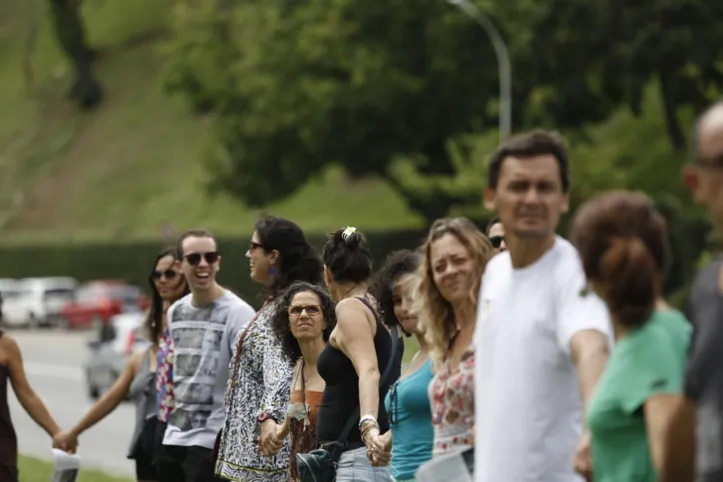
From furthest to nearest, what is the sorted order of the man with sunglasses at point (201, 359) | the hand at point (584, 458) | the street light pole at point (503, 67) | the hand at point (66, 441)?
the street light pole at point (503, 67)
the hand at point (66, 441)
the man with sunglasses at point (201, 359)
the hand at point (584, 458)

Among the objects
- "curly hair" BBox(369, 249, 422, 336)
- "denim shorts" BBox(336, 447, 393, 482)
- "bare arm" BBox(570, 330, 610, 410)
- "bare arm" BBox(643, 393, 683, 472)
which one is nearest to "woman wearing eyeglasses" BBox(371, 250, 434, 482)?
"denim shorts" BBox(336, 447, 393, 482)

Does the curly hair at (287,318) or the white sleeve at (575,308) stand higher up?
the curly hair at (287,318)

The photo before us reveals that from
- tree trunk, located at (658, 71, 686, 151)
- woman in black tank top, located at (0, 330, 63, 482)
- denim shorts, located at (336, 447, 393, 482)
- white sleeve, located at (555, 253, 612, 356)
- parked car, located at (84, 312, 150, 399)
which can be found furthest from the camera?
tree trunk, located at (658, 71, 686, 151)

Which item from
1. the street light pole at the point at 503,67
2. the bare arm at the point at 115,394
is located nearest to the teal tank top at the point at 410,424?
the bare arm at the point at 115,394

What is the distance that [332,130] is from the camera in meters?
49.8

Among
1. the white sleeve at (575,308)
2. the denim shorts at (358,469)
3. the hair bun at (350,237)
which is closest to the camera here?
the white sleeve at (575,308)

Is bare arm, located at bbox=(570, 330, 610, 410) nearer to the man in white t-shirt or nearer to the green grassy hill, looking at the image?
the man in white t-shirt

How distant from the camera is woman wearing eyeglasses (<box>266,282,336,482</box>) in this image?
7848 millimetres

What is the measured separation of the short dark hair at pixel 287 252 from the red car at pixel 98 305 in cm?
4491

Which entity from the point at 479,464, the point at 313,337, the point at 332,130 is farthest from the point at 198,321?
the point at 332,130

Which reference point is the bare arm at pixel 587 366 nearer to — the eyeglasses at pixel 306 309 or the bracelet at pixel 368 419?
the bracelet at pixel 368 419

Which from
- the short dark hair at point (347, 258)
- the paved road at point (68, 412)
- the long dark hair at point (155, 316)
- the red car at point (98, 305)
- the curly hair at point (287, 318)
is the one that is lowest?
the curly hair at point (287, 318)

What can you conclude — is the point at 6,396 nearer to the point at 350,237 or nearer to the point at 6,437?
the point at 6,437

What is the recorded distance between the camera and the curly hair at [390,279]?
7.70 m
